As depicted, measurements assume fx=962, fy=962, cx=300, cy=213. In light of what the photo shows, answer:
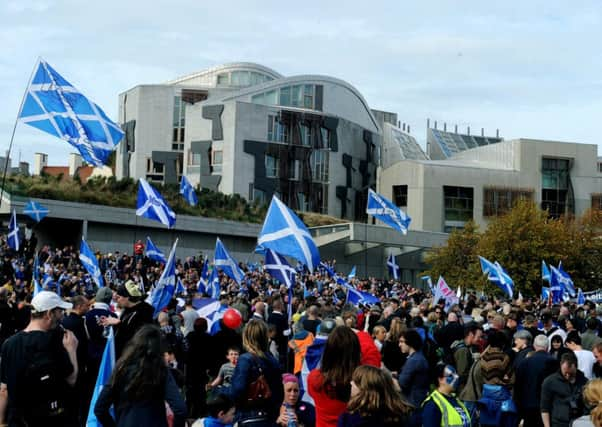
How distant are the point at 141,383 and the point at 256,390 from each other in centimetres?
152

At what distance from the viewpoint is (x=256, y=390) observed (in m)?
7.23

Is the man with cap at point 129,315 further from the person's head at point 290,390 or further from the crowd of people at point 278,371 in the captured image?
the person's head at point 290,390

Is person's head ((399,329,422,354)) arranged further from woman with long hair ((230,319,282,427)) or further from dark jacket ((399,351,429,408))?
woman with long hair ((230,319,282,427))

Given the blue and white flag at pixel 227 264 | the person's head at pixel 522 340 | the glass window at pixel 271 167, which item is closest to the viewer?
the person's head at pixel 522 340

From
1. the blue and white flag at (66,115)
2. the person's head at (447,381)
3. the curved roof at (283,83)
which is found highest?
the curved roof at (283,83)

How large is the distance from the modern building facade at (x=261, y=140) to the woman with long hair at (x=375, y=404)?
6736 cm

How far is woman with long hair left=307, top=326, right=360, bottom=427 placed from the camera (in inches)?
293

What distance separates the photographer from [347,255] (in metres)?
69.0

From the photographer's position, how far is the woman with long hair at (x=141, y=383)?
232 inches

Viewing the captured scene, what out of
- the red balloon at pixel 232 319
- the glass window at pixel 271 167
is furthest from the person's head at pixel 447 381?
the glass window at pixel 271 167

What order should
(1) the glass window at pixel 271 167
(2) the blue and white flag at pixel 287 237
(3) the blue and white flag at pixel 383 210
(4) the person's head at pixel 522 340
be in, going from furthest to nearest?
(1) the glass window at pixel 271 167
(3) the blue and white flag at pixel 383 210
(2) the blue and white flag at pixel 287 237
(4) the person's head at pixel 522 340

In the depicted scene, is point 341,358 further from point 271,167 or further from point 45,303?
point 271,167

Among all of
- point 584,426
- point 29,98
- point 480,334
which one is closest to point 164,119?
point 29,98

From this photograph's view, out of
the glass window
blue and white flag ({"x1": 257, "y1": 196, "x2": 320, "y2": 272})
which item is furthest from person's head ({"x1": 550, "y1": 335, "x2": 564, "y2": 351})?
the glass window
